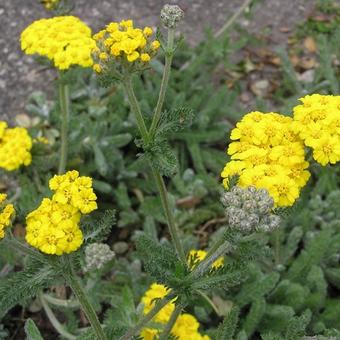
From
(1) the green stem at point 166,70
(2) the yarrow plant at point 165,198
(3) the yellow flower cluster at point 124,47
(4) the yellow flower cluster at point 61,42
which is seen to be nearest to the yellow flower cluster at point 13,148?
(4) the yellow flower cluster at point 61,42

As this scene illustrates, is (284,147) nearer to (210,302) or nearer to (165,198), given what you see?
(165,198)

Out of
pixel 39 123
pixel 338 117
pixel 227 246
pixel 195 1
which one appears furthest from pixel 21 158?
pixel 195 1

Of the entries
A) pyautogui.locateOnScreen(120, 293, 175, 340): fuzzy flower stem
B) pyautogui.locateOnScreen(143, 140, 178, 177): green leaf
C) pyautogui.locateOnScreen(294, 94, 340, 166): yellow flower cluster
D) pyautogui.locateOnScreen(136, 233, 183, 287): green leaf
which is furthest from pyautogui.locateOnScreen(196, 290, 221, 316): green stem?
pyautogui.locateOnScreen(294, 94, 340, 166): yellow flower cluster

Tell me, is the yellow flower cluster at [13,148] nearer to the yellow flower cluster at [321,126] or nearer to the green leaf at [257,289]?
the green leaf at [257,289]

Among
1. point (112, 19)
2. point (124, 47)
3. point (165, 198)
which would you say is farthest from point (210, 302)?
point (112, 19)

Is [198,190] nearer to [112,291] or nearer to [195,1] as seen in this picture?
[112,291]
